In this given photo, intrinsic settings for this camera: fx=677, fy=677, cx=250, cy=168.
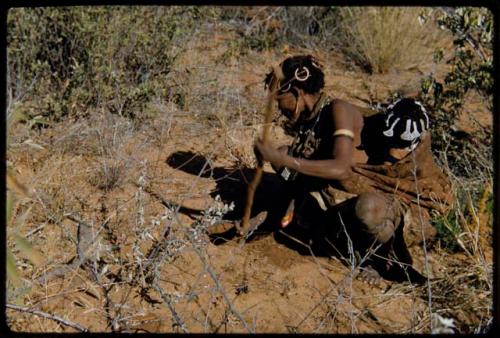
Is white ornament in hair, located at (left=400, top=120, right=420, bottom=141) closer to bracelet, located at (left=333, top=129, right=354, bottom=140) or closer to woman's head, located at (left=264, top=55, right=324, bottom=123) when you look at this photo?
bracelet, located at (left=333, top=129, right=354, bottom=140)

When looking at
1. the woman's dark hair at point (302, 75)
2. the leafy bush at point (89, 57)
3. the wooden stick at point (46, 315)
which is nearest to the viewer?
the wooden stick at point (46, 315)

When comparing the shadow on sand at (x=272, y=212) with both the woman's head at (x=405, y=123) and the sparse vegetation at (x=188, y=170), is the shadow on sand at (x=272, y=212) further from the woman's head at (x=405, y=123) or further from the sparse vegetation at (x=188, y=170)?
the woman's head at (x=405, y=123)

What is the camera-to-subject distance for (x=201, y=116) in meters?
5.05

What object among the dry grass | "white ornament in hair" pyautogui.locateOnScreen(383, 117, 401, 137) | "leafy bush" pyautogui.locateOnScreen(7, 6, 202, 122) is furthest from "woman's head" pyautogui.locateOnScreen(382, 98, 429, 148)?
the dry grass

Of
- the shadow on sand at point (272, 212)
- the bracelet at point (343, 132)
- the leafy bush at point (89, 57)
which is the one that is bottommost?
the shadow on sand at point (272, 212)

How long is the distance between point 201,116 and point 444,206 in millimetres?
2190

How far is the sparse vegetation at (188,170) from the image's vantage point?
312 centimetres

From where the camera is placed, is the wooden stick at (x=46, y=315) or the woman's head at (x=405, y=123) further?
the woman's head at (x=405, y=123)

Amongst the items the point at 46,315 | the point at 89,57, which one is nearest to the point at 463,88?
the point at 89,57

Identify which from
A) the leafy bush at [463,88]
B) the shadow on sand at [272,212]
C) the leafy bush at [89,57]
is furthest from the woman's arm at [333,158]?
the leafy bush at [89,57]

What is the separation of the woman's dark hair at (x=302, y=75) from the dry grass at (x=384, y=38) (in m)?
2.96

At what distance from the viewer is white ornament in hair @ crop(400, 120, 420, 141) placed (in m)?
3.15

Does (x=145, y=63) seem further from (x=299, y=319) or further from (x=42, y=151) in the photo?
(x=299, y=319)

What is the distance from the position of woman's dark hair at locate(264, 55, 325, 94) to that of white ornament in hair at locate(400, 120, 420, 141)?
1.65 ft
